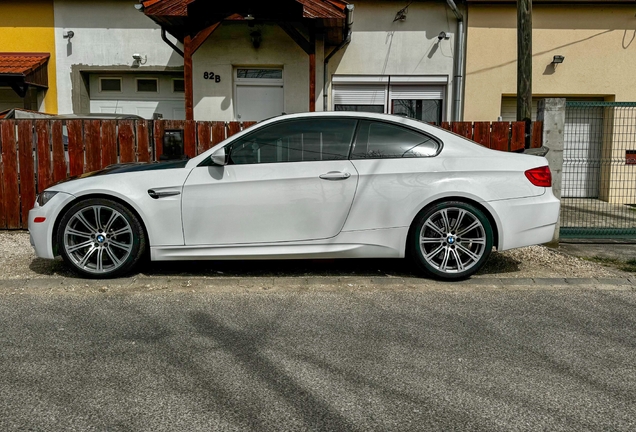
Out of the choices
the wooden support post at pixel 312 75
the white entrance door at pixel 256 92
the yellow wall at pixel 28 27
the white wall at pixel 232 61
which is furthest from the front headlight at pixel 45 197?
the yellow wall at pixel 28 27

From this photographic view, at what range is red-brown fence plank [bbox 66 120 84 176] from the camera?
26.8 ft

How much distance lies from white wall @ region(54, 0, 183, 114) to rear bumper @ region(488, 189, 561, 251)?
9.63m

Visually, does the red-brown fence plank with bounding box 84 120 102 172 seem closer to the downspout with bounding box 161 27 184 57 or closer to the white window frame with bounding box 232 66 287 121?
the downspout with bounding box 161 27 184 57

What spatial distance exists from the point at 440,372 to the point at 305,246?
7.37 ft

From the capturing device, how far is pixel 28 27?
1334cm

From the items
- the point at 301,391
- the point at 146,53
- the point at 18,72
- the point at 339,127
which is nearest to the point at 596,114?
the point at 339,127

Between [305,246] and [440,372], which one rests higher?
[305,246]

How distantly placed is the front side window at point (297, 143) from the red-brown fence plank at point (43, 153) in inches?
151

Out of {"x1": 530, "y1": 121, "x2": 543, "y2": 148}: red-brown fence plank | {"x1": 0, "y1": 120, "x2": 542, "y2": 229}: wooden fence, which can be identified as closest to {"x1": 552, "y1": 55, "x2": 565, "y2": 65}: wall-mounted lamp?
{"x1": 0, "y1": 120, "x2": 542, "y2": 229}: wooden fence

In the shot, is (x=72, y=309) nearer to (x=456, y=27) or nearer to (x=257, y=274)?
(x=257, y=274)

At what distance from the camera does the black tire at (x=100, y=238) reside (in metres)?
5.60

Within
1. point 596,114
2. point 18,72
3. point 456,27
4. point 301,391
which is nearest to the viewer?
point 301,391

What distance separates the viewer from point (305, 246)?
18.5ft

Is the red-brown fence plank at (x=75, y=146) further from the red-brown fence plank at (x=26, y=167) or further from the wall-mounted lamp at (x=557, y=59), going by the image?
the wall-mounted lamp at (x=557, y=59)
